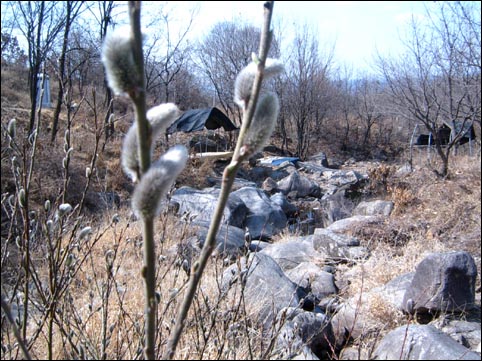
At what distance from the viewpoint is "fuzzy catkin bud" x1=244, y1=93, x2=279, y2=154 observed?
56 centimetres

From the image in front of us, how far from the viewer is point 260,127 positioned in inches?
21.9

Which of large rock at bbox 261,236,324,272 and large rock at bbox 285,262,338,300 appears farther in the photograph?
large rock at bbox 261,236,324,272

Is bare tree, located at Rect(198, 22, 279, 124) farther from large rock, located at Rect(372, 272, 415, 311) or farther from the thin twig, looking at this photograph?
the thin twig

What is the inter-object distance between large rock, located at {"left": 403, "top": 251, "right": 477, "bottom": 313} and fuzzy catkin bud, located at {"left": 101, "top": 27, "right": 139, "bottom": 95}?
3936 millimetres

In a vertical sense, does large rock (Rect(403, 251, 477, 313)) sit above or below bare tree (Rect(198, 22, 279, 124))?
below

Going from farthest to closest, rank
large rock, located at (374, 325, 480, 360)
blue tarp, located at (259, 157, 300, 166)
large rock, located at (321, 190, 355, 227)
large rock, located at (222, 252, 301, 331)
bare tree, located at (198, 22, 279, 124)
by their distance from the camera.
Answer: bare tree, located at (198, 22, 279, 124) → blue tarp, located at (259, 157, 300, 166) → large rock, located at (321, 190, 355, 227) → large rock, located at (222, 252, 301, 331) → large rock, located at (374, 325, 480, 360)

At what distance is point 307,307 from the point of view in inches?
179

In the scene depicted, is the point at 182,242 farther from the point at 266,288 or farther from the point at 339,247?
the point at 339,247

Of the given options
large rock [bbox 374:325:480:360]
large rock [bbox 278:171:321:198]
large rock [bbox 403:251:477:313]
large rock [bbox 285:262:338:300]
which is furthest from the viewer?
large rock [bbox 278:171:321:198]

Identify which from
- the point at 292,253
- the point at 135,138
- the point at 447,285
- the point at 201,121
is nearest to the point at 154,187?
the point at 135,138

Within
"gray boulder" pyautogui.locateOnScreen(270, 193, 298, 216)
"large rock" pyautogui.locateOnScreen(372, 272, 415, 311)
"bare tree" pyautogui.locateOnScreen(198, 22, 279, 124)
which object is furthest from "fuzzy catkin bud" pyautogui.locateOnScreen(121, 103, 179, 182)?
"bare tree" pyautogui.locateOnScreen(198, 22, 279, 124)

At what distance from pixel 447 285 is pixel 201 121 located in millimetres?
12557

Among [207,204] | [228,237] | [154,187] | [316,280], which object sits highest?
[154,187]

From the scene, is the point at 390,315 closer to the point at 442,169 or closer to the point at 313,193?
the point at 442,169
